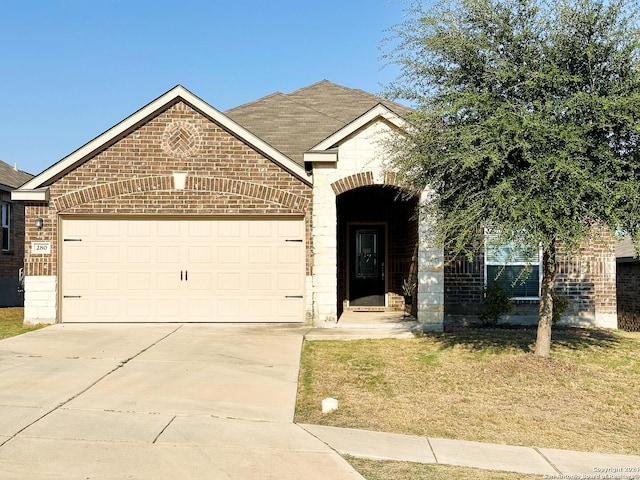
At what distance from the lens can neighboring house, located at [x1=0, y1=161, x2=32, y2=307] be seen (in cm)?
2020

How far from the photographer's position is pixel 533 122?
7910 millimetres

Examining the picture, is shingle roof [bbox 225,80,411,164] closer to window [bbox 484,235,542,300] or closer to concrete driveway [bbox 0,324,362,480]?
window [bbox 484,235,542,300]

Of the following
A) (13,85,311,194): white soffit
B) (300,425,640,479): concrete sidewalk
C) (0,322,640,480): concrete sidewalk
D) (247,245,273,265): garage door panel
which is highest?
(13,85,311,194): white soffit

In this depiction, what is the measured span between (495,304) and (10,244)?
16.3 meters

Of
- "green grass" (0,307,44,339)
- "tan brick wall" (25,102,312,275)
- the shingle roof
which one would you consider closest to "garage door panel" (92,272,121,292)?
"tan brick wall" (25,102,312,275)

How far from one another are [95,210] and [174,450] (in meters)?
9.18

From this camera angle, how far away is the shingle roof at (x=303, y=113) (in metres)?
16.7

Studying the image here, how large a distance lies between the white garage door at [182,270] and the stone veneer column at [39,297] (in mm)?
271

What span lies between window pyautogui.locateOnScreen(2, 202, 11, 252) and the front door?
1212 cm

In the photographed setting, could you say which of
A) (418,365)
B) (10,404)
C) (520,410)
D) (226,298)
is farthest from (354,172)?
(10,404)

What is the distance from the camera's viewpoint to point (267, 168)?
1372 cm

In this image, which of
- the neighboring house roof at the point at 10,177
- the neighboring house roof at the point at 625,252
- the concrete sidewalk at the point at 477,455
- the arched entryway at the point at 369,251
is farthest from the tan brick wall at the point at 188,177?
the neighboring house roof at the point at 625,252

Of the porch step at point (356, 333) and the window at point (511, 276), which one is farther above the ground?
the window at point (511, 276)

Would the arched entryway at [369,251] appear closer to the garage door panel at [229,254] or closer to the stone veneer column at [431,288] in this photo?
the stone veneer column at [431,288]
